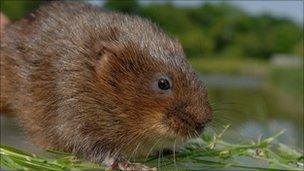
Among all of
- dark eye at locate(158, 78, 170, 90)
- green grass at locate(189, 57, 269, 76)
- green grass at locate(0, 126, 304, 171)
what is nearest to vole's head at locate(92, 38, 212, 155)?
dark eye at locate(158, 78, 170, 90)

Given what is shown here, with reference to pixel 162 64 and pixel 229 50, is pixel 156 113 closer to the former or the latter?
pixel 162 64

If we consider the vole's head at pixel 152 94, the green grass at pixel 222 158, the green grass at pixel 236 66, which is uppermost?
the green grass at pixel 236 66

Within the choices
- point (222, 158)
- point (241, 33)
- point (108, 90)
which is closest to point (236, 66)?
point (241, 33)

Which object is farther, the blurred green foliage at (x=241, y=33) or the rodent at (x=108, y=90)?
the blurred green foliage at (x=241, y=33)

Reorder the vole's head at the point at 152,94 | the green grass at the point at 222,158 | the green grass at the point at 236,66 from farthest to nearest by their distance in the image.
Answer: the green grass at the point at 236,66
the green grass at the point at 222,158
the vole's head at the point at 152,94

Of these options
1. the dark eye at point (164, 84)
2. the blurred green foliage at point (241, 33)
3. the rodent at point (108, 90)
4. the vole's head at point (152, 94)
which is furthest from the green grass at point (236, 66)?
the dark eye at point (164, 84)

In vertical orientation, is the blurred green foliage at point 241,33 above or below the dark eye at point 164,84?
above

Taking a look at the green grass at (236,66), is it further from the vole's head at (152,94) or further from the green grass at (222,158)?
the vole's head at (152,94)

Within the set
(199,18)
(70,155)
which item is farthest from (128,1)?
(199,18)
